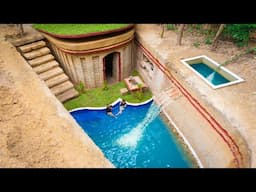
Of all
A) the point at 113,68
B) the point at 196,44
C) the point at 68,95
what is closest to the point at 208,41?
the point at 196,44

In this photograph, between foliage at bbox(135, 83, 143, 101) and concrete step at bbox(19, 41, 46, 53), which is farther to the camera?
foliage at bbox(135, 83, 143, 101)

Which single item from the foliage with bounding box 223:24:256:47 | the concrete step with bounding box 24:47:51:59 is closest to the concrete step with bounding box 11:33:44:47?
the concrete step with bounding box 24:47:51:59

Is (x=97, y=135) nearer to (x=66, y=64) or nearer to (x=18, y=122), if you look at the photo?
(x=18, y=122)

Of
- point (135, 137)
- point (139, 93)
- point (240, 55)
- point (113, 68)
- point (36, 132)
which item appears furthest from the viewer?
point (113, 68)

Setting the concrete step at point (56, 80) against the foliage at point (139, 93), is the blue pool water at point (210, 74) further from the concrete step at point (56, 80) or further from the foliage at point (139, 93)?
the concrete step at point (56, 80)

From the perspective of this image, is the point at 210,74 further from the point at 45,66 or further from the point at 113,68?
the point at 45,66

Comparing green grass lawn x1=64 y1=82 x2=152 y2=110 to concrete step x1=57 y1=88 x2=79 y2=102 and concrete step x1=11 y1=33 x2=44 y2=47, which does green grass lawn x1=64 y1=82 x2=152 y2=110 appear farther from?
concrete step x1=11 y1=33 x2=44 y2=47
